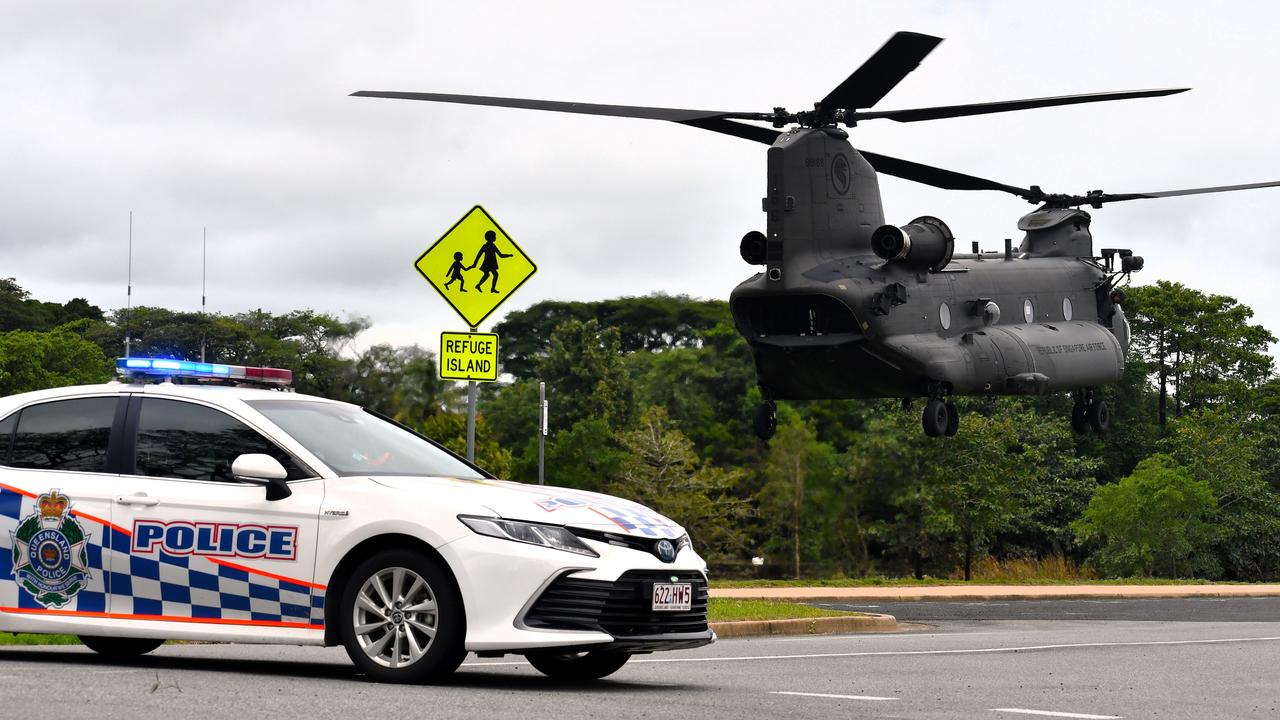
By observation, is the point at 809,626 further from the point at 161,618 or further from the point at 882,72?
the point at 161,618

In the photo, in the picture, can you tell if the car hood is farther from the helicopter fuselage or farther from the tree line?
the tree line

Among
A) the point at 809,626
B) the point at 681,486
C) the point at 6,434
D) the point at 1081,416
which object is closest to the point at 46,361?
the point at 681,486

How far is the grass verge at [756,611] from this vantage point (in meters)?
18.3

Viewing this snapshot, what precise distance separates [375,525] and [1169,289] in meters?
74.7

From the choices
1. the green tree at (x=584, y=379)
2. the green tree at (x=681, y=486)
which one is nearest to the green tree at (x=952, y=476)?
the green tree at (x=681, y=486)

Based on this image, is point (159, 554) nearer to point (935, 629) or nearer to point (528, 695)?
point (528, 695)

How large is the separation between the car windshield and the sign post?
205 inches

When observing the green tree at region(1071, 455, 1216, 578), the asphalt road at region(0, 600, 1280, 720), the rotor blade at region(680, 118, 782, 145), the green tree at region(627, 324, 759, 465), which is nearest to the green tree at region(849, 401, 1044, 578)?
the green tree at region(1071, 455, 1216, 578)

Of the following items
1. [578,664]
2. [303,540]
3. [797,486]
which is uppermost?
[797,486]

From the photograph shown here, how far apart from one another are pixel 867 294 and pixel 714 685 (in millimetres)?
17062

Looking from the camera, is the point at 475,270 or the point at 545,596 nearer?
the point at 545,596

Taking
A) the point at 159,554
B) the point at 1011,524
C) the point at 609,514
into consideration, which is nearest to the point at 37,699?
the point at 159,554

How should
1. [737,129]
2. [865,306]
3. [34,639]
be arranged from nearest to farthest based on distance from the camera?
[34,639]
[737,129]
[865,306]

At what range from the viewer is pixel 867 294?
26297mm
